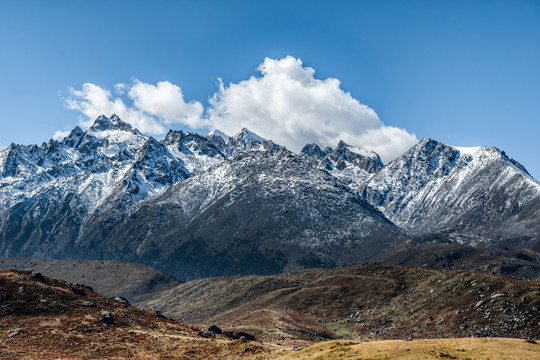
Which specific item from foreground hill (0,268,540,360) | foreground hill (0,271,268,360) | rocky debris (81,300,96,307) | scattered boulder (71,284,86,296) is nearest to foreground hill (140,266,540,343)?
foreground hill (0,271,268,360)

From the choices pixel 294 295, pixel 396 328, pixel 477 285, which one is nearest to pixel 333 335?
pixel 396 328

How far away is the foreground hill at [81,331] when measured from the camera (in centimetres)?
5866

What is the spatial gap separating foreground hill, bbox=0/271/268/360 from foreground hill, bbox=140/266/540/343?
137 feet

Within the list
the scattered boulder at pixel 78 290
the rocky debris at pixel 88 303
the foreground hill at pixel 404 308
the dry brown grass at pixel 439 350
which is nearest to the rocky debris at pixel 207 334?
the rocky debris at pixel 88 303

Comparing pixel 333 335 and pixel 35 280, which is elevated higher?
pixel 35 280

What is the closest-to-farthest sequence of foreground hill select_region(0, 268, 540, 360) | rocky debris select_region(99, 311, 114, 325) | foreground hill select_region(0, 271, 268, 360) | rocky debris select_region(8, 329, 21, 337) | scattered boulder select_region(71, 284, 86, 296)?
1. foreground hill select_region(0, 268, 540, 360)
2. foreground hill select_region(0, 271, 268, 360)
3. rocky debris select_region(8, 329, 21, 337)
4. rocky debris select_region(99, 311, 114, 325)
5. scattered boulder select_region(71, 284, 86, 296)

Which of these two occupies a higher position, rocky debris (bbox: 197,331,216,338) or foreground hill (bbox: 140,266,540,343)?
foreground hill (bbox: 140,266,540,343)

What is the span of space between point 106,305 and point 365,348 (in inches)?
1896

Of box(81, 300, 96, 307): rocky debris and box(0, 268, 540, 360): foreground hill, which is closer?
box(0, 268, 540, 360): foreground hill

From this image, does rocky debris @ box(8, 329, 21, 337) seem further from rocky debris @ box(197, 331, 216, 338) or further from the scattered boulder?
rocky debris @ box(197, 331, 216, 338)

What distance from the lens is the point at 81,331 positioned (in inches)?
2532

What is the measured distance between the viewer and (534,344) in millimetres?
41625

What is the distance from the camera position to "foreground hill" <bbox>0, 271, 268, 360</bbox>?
5866 centimetres

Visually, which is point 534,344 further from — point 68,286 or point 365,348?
point 68,286
